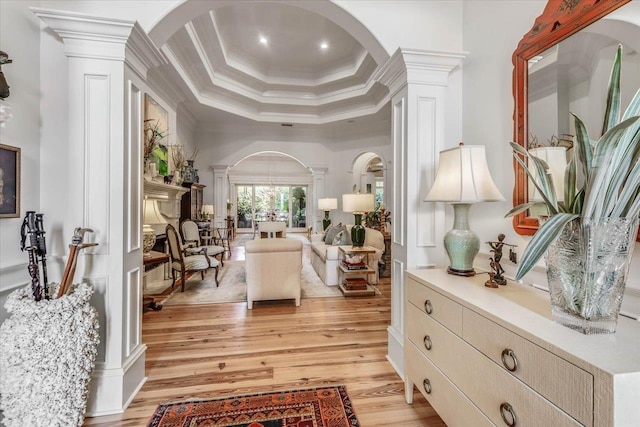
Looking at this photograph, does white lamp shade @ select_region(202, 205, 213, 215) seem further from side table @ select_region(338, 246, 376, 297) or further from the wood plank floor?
side table @ select_region(338, 246, 376, 297)

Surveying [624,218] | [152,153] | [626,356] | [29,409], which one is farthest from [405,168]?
[152,153]

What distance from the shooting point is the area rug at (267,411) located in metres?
1.69

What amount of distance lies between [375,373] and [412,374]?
1.56ft

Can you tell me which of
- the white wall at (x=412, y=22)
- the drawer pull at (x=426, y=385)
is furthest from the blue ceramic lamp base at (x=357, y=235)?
the drawer pull at (x=426, y=385)

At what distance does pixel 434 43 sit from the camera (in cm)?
222

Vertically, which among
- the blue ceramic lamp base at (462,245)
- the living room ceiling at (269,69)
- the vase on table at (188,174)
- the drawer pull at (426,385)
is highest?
the living room ceiling at (269,69)

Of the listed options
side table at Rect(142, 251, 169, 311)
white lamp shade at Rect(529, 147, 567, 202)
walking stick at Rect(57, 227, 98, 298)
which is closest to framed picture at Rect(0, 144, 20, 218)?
walking stick at Rect(57, 227, 98, 298)

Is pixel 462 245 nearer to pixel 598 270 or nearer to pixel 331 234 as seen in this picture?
pixel 598 270

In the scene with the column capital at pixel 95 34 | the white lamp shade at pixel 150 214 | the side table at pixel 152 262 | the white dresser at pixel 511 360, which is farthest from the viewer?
the side table at pixel 152 262

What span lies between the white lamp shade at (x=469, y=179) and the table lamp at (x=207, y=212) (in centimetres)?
625

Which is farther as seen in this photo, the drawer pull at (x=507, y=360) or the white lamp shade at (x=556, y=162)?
the white lamp shade at (x=556, y=162)

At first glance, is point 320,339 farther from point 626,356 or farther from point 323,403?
point 626,356

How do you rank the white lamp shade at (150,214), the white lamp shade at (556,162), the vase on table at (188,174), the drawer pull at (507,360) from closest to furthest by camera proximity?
the drawer pull at (507,360) → the white lamp shade at (556,162) → the white lamp shade at (150,214) → the vase on table at (188,174)

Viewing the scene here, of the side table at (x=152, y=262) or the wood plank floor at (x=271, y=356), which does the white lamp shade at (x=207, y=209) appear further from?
the wood plank floor at (x=271, y=356)
